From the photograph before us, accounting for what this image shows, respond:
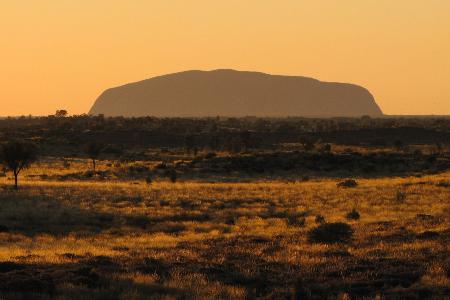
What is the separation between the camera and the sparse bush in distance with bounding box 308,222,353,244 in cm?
2095

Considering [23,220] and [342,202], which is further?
[342,202]

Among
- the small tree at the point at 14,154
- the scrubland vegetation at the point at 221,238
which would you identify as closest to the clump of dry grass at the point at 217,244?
the scrubland vegetation at the point at 221,238

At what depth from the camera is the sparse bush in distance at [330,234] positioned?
2095 centimetres

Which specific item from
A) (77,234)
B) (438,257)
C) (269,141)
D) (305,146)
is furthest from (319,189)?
(269,141)

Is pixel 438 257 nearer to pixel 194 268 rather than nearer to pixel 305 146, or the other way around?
pixel 194 268

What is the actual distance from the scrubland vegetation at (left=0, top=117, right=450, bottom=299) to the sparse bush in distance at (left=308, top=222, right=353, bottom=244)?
0.05 m

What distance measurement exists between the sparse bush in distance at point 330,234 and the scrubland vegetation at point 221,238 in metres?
0.05

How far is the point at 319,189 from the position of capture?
142 ft

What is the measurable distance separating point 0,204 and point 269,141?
74480 mm

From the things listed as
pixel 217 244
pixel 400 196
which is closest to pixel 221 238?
pixel 217 244

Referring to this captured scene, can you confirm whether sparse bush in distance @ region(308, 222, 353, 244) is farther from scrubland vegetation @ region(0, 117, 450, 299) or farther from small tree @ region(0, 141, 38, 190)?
small tree @ region(0, 141, 38, 190)

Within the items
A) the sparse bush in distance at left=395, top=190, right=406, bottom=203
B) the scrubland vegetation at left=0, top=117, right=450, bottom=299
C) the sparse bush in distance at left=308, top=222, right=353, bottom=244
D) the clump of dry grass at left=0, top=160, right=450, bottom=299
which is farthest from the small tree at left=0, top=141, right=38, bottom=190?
the sparse bush in distance at left=308, top=222, right=353, bottom=244

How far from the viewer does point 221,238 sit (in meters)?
23.0

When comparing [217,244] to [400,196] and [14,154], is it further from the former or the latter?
[14,154]
